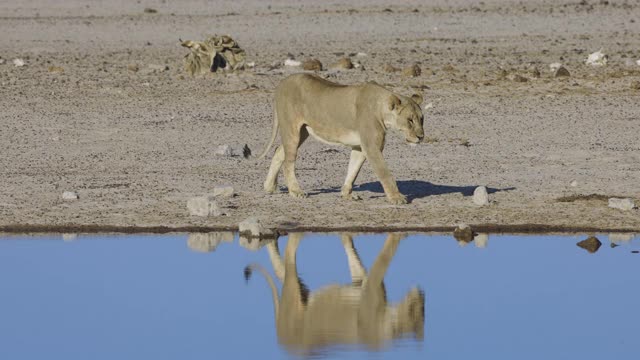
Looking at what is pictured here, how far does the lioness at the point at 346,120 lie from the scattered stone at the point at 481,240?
124 centimetres

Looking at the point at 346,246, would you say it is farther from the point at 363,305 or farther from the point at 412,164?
the point at 412,164

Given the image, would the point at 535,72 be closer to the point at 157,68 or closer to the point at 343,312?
the point at 157,68

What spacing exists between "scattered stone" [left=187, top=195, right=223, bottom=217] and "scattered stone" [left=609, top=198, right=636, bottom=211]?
3.27 metres

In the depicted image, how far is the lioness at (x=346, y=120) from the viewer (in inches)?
550

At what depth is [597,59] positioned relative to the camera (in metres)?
25.4

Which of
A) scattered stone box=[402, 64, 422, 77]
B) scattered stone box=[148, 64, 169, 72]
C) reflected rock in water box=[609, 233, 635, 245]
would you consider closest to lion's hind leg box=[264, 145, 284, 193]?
reflected rock in water box=[609, 233, 635, 245]

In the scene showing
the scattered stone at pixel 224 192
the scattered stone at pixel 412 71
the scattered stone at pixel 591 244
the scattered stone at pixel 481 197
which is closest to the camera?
the scattered stone at pixel 591 244

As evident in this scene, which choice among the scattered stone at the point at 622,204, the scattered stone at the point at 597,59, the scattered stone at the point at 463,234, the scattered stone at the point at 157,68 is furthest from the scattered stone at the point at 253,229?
the scattered stone at the point at 597,59

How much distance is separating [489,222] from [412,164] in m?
3.41

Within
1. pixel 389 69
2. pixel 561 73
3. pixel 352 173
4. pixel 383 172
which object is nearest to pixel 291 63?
pixel 389 69

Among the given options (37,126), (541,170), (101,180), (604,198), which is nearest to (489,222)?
(604,198)

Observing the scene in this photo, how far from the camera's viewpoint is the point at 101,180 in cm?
1577

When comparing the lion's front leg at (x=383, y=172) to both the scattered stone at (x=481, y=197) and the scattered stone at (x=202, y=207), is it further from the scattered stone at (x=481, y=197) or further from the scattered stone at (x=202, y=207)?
the scattered stone at (x=202, y=207)

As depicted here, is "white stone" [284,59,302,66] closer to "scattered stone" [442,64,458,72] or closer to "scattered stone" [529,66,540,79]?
"scattered stone" [442,64,458,72]
